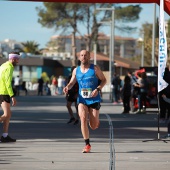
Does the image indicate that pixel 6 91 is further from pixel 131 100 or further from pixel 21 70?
pixel 21 70

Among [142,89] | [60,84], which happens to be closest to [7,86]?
[142,89]

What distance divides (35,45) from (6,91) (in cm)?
13195

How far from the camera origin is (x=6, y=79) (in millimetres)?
15227

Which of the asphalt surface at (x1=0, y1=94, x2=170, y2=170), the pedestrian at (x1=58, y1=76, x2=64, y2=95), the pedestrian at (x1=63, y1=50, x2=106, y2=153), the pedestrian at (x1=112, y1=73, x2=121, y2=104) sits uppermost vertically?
the pedestrian at (x1=63, y1=50, x2=106, y2=153)

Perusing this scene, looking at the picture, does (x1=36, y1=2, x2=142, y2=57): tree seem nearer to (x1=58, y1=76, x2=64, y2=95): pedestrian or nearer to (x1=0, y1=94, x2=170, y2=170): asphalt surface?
(x1=58, y1=76, x2=64, y2=95): pedestrian

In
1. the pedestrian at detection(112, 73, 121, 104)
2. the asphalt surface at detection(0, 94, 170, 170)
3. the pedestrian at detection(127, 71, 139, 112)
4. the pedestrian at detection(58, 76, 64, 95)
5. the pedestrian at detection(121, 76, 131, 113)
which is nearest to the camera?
the asphalt surface at detection(0, 94, 170, 170)

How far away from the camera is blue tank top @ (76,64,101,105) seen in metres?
13.7

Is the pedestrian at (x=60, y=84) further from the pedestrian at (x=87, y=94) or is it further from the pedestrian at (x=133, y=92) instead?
the pedestrian at (x=87, y=94)

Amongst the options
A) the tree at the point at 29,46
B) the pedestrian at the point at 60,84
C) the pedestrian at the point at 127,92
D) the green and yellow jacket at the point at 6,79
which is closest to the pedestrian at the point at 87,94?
the green and yellow jacket at the point at 6,79

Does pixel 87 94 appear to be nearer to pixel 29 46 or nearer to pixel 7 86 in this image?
pixel 7 86

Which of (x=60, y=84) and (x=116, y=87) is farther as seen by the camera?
(x=60, y=84)

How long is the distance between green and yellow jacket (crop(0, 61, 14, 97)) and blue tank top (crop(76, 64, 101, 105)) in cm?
197

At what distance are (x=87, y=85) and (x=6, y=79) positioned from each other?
7.34ft

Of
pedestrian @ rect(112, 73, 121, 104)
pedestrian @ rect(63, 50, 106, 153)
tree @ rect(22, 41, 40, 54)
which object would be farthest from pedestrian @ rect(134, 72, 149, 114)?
tree @ rect(22, 41, 40, 54)
